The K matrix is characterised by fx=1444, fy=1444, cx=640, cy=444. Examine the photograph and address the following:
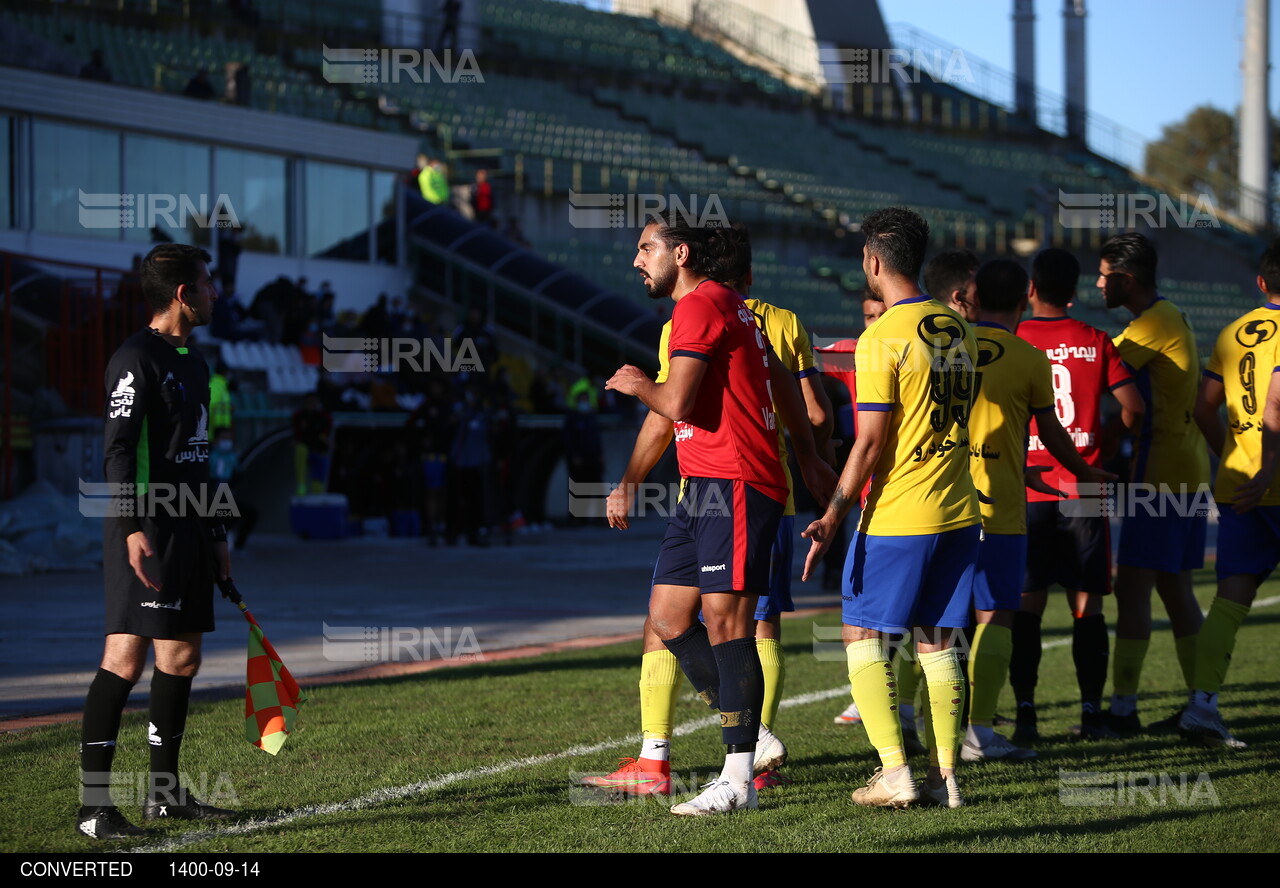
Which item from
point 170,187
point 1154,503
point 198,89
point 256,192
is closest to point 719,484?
point 1154,503

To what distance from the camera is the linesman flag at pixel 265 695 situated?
17.4ft

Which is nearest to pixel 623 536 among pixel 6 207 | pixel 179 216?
pixel 179 216

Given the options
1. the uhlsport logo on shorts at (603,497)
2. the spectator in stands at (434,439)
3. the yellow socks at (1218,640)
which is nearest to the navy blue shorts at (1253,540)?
the yellow socks at (1218,640)

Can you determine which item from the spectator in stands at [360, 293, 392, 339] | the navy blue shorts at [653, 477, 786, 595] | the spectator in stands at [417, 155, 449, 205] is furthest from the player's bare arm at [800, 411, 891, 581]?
the spectator in stands at [417, 155, 449, 205]

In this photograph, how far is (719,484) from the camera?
17.2 ft

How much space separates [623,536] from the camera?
794 inches

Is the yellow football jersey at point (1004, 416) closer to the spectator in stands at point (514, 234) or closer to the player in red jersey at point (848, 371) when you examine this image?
the player in red jersey at point (848, 371)

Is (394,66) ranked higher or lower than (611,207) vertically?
higher

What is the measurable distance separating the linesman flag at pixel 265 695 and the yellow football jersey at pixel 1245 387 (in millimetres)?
4314

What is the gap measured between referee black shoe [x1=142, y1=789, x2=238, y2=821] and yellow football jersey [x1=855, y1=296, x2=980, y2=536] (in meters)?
2.53

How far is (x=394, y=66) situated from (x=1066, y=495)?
3129 cm

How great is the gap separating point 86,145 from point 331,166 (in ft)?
14.9

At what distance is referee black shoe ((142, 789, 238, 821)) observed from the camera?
5.04 meters

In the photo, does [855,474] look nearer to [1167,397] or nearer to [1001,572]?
[1001,572]
